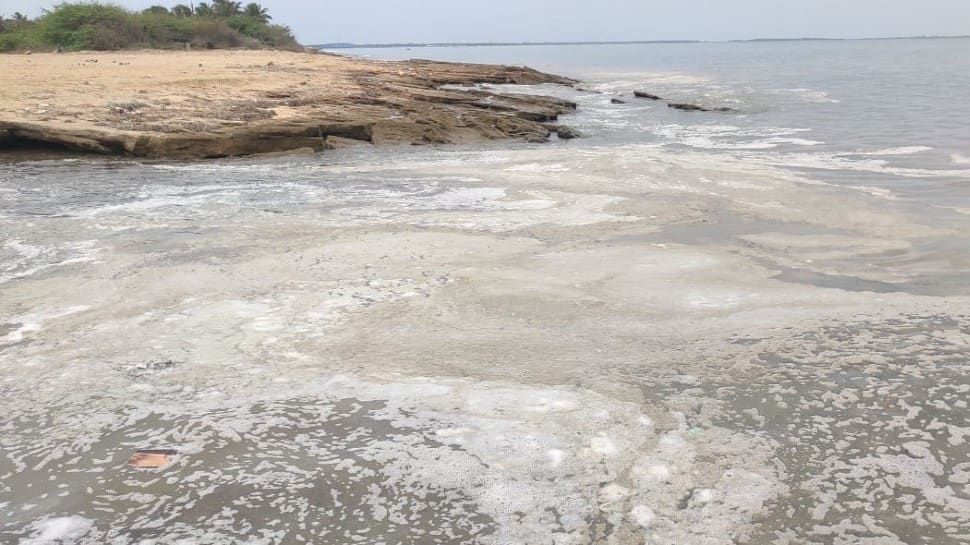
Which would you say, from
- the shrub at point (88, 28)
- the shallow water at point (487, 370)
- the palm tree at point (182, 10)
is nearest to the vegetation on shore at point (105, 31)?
the shrub at point (88, 28)

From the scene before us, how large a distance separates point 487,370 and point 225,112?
11.1 m

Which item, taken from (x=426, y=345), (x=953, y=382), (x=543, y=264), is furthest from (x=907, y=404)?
(x=543, y=264)

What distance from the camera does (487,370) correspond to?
3.36 metres

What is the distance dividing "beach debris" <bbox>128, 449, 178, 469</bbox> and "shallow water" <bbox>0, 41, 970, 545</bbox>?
0.04 meters

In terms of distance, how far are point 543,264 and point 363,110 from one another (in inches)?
427

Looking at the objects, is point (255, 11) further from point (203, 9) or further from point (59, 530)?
point (59, 530)

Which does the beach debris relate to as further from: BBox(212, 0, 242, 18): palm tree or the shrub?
BBox(212, 0, 242, 18): palm tree

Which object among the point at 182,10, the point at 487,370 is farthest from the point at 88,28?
the point at 487,370

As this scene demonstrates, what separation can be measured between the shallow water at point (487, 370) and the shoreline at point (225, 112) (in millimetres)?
3605

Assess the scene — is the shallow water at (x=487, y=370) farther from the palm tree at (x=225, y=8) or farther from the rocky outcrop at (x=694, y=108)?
the palm tree at (x=225, y=8)

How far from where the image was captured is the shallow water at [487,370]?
234 centimetres

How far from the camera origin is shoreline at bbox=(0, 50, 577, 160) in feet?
34.2

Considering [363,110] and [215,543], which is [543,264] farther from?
[363,110]

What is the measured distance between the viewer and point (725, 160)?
10.5 meters
